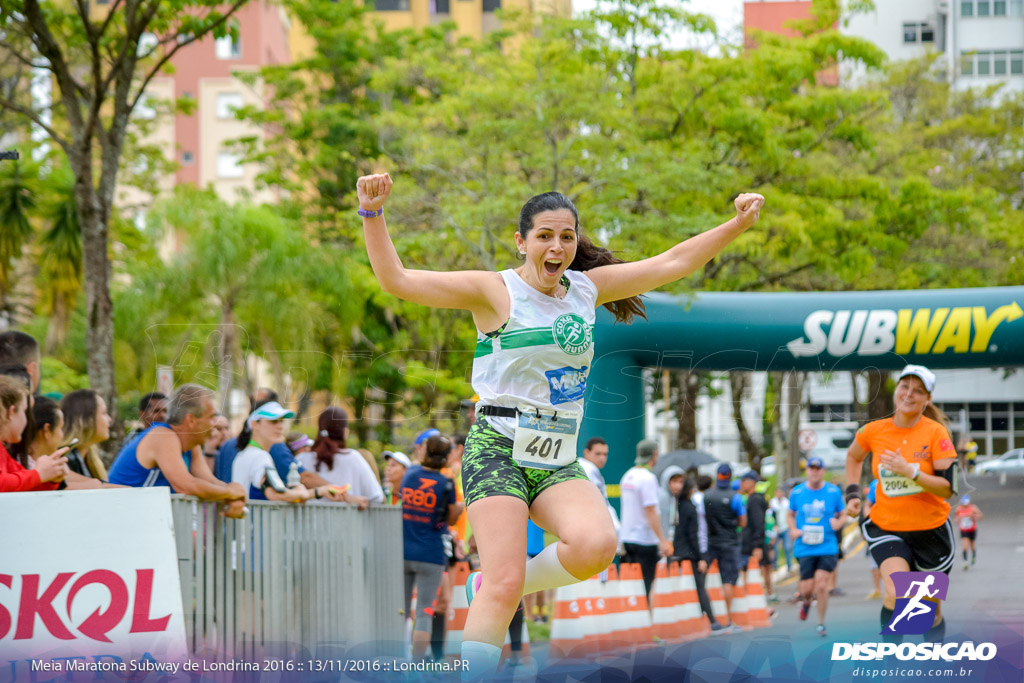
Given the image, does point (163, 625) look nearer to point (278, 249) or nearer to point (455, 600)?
point (455, 600)

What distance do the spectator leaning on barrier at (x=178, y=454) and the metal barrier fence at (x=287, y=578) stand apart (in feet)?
0.40

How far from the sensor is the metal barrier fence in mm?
6219

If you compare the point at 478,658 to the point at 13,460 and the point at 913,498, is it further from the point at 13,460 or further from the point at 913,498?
the point at 913,498

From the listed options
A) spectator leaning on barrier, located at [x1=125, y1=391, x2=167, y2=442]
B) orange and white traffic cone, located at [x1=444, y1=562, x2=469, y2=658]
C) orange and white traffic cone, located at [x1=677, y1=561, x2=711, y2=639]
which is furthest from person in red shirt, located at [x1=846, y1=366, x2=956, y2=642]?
orange and white traffic cone, located at [x1=677, y1=561, x2=711, y2=639]

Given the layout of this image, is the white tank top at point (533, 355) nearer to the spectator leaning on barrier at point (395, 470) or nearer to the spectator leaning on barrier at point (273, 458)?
the spectator leaning on barrier at point (273, 458)

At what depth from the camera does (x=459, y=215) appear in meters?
15.9

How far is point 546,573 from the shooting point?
423cm

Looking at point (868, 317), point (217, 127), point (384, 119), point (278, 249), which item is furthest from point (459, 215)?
point (217, 127)

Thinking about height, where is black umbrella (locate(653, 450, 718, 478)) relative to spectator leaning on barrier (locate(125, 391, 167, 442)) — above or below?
below

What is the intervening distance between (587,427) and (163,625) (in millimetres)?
6086

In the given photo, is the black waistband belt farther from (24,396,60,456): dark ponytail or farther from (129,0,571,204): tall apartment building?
(129,0,571,204): tall apartment building

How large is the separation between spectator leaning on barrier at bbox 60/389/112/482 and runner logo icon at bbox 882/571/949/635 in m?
4.22

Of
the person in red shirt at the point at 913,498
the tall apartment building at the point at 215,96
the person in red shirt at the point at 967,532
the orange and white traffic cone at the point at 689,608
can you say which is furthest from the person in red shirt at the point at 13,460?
the tall apartment building at the point at 215,96

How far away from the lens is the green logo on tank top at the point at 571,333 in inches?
164
